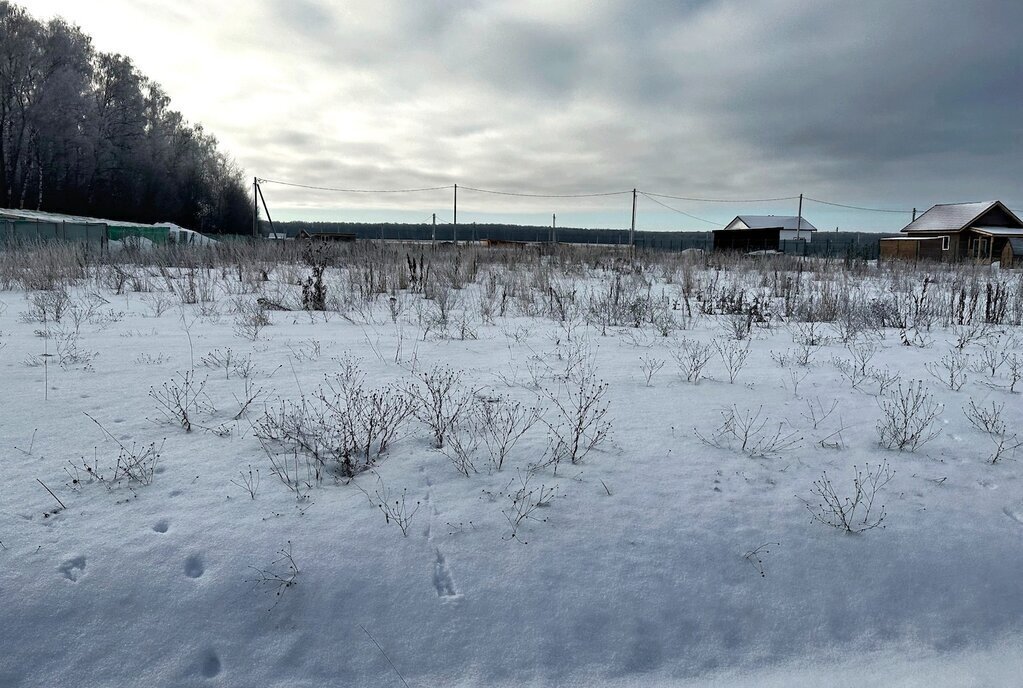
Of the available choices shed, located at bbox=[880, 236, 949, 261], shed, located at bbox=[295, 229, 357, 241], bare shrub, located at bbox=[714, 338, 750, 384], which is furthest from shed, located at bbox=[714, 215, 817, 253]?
bare shrub, located at bbox=[714, 338, 750, 384]

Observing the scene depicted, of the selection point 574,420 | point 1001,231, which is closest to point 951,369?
point 574,420

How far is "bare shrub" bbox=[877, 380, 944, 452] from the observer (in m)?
3.28

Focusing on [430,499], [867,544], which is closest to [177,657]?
[430,499]

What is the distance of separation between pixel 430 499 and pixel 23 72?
45091 millimetres

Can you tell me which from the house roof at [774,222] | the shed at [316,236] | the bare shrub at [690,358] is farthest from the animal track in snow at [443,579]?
the house roof at [774,222]

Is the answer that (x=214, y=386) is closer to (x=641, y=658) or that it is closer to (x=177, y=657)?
(x=177, y=657)

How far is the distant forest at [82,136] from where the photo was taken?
3456cm

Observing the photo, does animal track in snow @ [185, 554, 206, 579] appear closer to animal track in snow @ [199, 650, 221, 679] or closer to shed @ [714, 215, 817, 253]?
animal track in snow @ [199, 650, 221, 679]

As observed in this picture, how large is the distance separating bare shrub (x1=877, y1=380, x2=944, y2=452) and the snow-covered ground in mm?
44

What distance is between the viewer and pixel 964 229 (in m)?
32.8

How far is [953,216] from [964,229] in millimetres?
1719

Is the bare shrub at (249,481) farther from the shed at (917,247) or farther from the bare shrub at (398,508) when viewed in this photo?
the shed at (917,247)

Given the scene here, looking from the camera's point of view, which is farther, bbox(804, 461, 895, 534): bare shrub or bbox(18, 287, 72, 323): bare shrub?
bbox(18, 287, 72, 323): bare shrub

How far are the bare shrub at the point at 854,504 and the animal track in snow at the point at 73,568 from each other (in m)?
2.91
